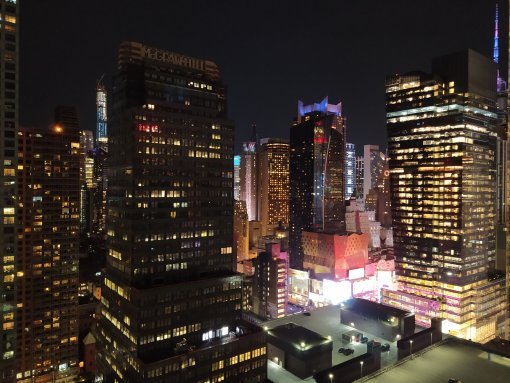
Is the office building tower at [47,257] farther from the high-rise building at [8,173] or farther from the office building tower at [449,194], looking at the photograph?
the office building tower at [449,194]

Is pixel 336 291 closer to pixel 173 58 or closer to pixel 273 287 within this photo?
pixel 273 287

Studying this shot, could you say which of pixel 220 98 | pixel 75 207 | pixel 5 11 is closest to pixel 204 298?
pixel 220 98

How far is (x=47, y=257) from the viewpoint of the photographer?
443 ft

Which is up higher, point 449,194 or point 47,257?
point 449,194

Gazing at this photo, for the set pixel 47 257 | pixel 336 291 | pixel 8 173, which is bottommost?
pixel 336 291

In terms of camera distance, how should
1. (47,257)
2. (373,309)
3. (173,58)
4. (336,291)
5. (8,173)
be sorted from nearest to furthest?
1. (8,173)
2. (173,58)
3. (373,309)
4. (47,257)
5. (336,291)

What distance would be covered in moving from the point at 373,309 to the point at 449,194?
62.7 meters

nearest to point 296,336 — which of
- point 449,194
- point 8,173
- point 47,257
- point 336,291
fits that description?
point 8,173

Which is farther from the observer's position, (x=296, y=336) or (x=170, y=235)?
(x=296, y=336)

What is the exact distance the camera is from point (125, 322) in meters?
86.9

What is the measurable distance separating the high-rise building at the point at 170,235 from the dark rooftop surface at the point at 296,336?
9.61 metres

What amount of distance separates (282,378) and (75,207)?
96.2 meters

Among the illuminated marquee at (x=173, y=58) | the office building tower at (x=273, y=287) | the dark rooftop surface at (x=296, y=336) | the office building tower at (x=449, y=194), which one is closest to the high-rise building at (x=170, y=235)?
the illuminated marquee at (x=173, y=58)

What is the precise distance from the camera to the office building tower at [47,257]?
129 metres
